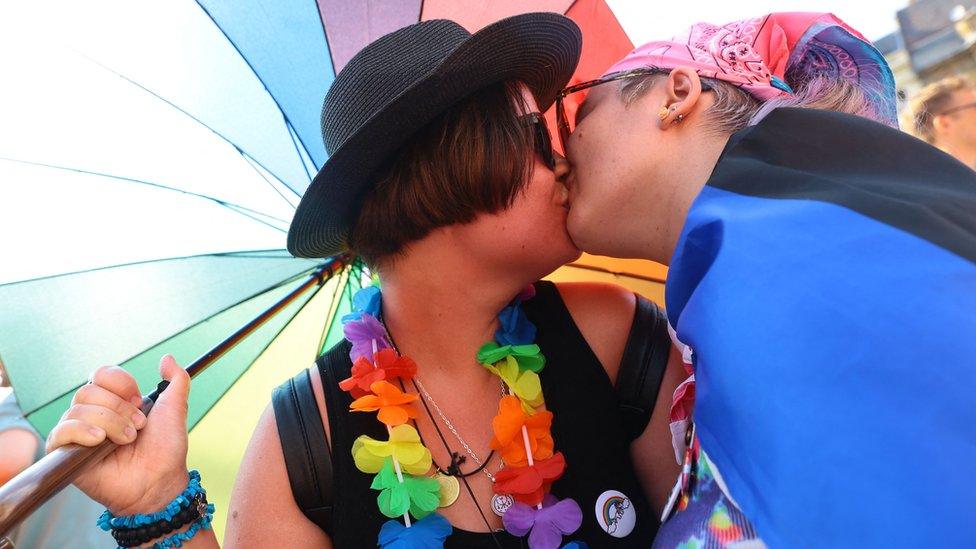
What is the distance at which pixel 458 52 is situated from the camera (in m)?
1.82

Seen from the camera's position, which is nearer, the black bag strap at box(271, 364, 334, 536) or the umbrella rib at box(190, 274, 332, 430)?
the black bag strap at box(271, 364, 334, 536)

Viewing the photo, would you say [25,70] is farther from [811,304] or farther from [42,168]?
[811,304]

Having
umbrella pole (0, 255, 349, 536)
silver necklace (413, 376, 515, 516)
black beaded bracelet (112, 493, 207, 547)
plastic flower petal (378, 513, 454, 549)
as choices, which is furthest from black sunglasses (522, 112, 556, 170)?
black beaded bracelet (112, 493, 207, 547)

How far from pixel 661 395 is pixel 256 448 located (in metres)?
1.21

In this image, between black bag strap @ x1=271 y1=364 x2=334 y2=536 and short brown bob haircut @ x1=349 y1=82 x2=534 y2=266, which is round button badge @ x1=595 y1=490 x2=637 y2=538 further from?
short brown bob haircut @ x1=349 y1=82 x2=534 y2=266

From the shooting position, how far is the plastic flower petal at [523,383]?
2.08 m

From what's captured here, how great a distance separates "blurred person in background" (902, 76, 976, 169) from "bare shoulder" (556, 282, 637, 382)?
3235mm

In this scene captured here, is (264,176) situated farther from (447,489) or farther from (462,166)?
(447,489)

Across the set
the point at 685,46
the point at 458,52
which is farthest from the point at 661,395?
the point at 458,52

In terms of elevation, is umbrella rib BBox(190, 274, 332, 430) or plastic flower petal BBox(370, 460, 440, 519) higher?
umbrella rib BBox(190, 274, 332, 430)

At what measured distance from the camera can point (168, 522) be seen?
1667 millimetres

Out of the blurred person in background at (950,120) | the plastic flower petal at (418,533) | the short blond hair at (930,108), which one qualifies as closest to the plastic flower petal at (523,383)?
the plastic flower petal at (418,533)

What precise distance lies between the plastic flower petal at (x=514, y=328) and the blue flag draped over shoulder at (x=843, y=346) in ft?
3.49

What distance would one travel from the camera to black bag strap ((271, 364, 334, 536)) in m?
1.93
